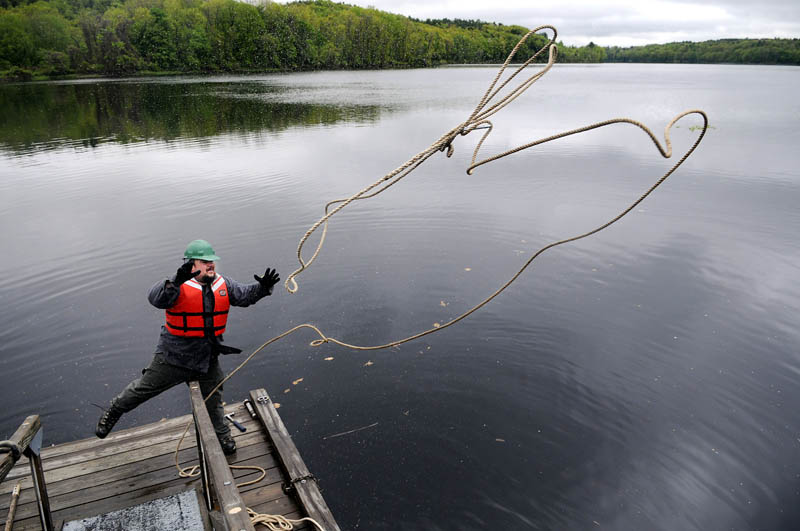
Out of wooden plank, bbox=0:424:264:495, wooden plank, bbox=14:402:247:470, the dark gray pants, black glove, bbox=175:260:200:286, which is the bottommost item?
wooden plank, bbox=14:402:247:470

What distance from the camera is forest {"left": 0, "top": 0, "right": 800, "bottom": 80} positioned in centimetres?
7794

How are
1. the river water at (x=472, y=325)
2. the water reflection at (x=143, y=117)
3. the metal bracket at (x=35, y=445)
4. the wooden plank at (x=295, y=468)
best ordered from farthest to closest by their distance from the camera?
the water reflection at (x=143, y=117), the river water at (x=472, y=325), the wooden plank at (x=295, y=468), the metal bracket at (x=35, y=445)

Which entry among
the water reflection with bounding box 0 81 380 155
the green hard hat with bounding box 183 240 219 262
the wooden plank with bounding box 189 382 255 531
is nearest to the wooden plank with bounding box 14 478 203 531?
the wooden plank with bounding box 189 382 255 531

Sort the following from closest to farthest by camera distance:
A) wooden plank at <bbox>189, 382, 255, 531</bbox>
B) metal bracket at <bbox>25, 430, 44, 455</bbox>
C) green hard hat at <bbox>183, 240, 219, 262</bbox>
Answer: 1. wooden plank at <bbox>189, 382, 255, 531</bbox>
2. metal bracket at <bbox>25, 430, 44, 455</bbox>
3. green hard hat at <bbox>183, 240, 219, 262</bbox>

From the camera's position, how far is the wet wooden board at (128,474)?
12.6 feet

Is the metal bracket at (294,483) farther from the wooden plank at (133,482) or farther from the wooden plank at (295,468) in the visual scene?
the wooden plank at (133,482)

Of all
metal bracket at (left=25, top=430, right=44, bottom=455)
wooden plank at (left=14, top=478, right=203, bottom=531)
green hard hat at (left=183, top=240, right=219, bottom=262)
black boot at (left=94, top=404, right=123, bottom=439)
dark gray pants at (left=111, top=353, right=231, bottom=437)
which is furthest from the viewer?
black boot at (left=94, top=404, right=123, bottom=439)

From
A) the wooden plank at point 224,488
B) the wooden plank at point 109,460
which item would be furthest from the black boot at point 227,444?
the wooden plank at point 224,488

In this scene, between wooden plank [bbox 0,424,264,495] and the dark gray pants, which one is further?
the dark gray pants

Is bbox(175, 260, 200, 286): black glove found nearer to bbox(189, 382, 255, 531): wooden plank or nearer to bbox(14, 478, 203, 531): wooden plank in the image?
bbox(189, 382, 255, 531): wooden plank

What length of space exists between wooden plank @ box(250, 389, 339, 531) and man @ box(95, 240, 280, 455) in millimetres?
490

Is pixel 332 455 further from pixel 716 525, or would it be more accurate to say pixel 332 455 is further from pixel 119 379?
pixel 716 525

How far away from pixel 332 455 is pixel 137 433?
198cm

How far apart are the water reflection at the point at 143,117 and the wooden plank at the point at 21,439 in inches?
878
